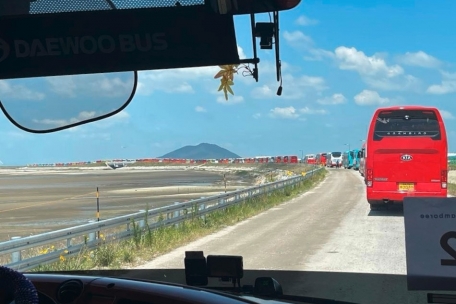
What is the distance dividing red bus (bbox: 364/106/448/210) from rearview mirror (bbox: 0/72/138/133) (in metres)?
16.3

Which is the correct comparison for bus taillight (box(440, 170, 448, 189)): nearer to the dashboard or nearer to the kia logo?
the kia logo

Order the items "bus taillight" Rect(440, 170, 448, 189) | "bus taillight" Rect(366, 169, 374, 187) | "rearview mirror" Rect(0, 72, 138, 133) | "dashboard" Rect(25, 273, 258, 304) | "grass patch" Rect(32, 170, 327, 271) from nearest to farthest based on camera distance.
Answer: "dashboard" Rect(25, 273, 258, 304), "rearview mirror" Rect(0, 72, 138, 133), "grass patch" Rect(32, 170, 327, 271), "bus taillight" Rect(440, 170, 448, 189), "bus taillight" Rect(366, 169, 374, 187)

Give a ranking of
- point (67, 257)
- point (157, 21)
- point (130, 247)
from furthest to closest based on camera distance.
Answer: point (130, 247) < point (67, 257) < point (157, 21)

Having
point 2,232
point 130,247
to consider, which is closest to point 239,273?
point 130,247

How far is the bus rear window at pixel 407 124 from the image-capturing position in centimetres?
1903

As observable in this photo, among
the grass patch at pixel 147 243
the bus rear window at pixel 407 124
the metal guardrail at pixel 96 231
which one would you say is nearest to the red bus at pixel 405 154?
the bus rear window at pixel 407 124

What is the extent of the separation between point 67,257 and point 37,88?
7.74 m

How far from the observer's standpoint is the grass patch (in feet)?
36.9

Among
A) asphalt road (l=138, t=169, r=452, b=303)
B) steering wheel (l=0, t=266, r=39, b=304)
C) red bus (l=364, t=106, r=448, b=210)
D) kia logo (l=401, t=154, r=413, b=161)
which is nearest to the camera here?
steering wheel (l=0, t=266, r=39, b=304)

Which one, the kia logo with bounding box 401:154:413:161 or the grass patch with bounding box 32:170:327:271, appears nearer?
the grass patch with bounding box 32:170:327:271

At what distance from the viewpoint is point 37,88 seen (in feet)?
11.9

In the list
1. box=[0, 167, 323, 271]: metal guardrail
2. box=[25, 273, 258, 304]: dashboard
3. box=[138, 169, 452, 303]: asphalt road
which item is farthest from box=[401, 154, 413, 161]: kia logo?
box=[25, 273, 258, 304]: dashboard

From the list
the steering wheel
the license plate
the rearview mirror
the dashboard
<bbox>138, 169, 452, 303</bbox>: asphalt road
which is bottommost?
<bbox>138, 169, 452, 303</bbox>: asphalt road

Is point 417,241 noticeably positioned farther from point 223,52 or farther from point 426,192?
point 426,192
